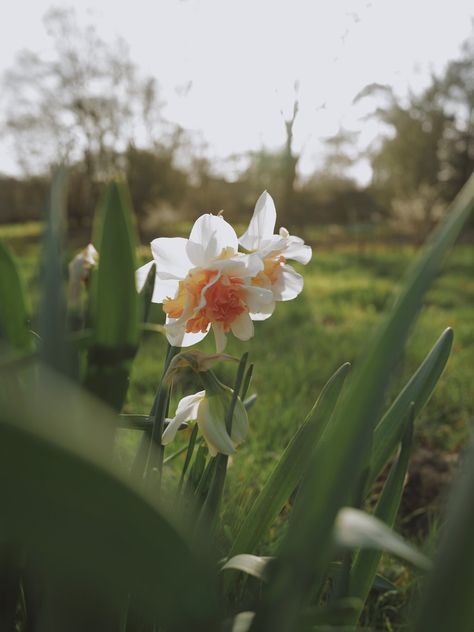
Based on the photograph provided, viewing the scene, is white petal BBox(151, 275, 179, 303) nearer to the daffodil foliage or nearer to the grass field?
the daffodil foliage

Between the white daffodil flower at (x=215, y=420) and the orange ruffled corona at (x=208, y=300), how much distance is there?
8 centimetres

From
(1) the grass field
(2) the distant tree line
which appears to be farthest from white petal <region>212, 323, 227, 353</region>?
(2) the distant tree line

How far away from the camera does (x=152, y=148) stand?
11047 millimetres

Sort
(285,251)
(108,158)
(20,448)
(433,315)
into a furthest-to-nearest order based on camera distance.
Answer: (108,158), (433,315), (285,251), (20,448)

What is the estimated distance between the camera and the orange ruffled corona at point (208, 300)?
Result: 64cm

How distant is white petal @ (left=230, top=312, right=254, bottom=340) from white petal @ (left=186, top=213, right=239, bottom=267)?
75mm

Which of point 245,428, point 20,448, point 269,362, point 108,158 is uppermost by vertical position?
point 108,158

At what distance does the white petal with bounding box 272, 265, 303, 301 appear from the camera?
70cm

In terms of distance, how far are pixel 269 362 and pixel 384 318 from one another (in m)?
2.46

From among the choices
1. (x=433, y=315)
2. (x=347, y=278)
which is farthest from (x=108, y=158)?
(x=433, y=315)

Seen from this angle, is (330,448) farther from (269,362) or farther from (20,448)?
(269,362)

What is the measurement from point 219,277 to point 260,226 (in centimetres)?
12

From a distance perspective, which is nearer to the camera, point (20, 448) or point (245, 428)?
point (20, 448)

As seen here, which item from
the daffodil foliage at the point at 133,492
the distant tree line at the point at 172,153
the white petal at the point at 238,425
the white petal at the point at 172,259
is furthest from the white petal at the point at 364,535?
the distant tree line at the point at 172,153
